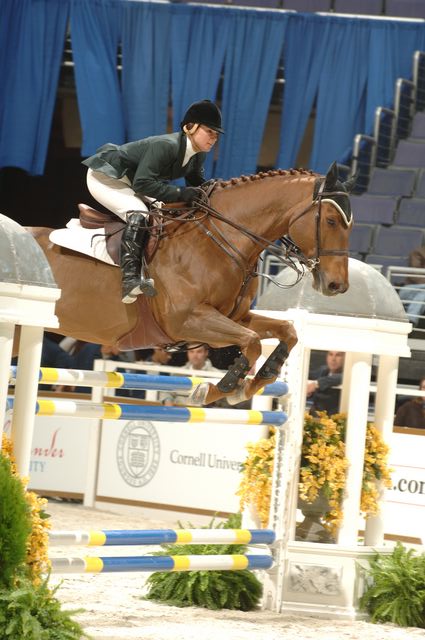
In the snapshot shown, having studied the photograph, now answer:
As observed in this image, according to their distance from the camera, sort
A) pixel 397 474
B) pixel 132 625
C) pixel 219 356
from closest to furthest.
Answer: pixel 132 625, pixel 219 356, pixel 397 474

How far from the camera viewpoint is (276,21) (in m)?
11.7

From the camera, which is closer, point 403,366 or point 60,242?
point 60,242

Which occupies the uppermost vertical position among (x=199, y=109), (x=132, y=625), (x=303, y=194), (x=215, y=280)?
(x=199, y=109)

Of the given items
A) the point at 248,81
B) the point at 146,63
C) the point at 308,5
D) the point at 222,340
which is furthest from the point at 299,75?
the point at 222,340

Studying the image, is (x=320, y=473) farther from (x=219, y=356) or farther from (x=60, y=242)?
(x=60, y=242)

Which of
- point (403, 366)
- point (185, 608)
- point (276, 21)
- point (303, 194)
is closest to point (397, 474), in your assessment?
point (403, 366)

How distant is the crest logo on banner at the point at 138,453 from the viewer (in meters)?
8.26

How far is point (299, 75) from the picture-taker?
38.5ft

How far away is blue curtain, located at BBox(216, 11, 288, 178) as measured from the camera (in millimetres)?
11633

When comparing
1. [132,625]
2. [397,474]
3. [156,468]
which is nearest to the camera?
[132,625]

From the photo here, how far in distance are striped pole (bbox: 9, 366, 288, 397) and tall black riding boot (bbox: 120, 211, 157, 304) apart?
0.33m

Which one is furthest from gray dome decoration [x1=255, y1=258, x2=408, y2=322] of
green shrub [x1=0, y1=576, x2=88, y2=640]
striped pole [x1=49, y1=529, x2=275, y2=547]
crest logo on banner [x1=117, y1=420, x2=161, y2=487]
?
crest logo on banner [x1=117, y1=420, x2=161, y2=487]

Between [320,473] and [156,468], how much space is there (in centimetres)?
354

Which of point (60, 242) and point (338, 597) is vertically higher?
point (60, 242)
